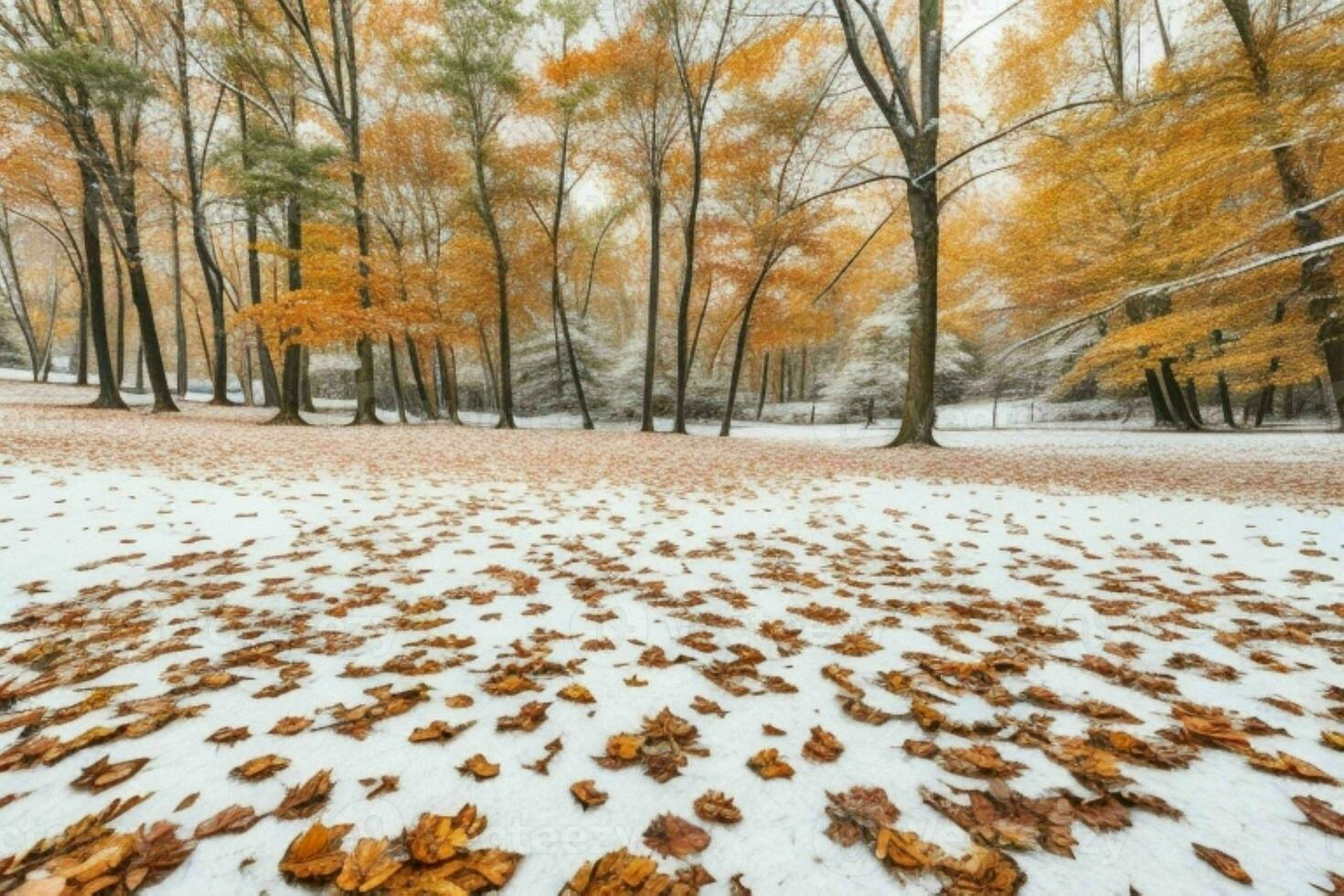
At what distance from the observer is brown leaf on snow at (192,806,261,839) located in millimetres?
1405

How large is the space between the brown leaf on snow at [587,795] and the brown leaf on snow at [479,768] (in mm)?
258

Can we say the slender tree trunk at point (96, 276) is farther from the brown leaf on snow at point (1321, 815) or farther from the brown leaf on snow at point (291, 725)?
the brown leaf on snow at point (1321, 815)

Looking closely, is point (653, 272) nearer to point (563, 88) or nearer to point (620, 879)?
point (563, 88)

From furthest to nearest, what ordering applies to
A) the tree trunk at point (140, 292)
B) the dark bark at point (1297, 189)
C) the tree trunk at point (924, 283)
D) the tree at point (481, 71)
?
the tree at point (481, 71)
the tree trunk at point (140, 292)
the tree trunk at point (924, 283)
the dark bark at point (1297, 189)

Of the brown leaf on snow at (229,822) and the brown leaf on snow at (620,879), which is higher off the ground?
the brown leaf on snow at (229,822)

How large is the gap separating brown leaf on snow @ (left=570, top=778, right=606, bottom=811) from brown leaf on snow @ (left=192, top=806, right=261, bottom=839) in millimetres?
831

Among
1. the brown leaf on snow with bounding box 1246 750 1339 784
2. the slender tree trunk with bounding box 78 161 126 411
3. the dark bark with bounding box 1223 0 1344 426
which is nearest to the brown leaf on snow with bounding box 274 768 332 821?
the brown leaf on snow with bounding box 1246 750 1339 784

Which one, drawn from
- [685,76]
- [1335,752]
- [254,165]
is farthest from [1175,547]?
[254,165]

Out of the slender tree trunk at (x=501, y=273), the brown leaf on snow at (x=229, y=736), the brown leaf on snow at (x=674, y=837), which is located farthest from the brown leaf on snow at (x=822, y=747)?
the slender tree trunk at (x=501, y=273)

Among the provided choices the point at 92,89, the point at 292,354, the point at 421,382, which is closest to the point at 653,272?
the point at 292,354

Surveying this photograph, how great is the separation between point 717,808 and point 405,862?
799mm

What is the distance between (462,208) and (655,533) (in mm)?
16312

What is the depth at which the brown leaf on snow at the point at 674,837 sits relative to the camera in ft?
4.59

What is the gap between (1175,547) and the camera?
14.4 feet
